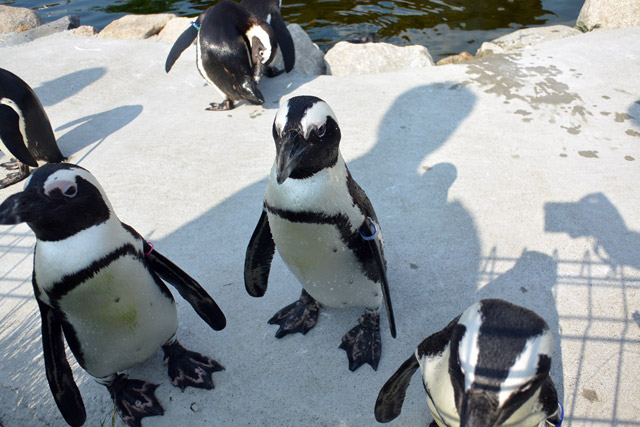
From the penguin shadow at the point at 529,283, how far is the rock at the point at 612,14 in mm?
4644

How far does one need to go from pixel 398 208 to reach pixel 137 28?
5517 millimetres

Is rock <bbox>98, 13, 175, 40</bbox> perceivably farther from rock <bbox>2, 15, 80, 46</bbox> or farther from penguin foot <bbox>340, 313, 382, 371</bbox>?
penguin foot <bbox>340, 313, 382, 371</bbox>

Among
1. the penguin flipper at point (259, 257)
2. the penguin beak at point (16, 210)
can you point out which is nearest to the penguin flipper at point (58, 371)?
the penguin beak at point (16, 210)

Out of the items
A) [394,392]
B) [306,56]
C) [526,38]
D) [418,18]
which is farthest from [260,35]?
[418,18]

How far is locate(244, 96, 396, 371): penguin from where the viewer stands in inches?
65.3

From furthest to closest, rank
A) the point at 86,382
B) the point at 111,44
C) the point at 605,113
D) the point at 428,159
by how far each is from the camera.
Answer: the point at 111,44 < the point at 605,113 < the point at 428,159 < the point at 86,382

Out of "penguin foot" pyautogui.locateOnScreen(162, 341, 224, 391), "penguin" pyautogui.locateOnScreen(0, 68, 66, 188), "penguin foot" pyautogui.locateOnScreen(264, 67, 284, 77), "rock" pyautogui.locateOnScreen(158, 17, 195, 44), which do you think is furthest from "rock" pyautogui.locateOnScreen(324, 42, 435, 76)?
"penguin foot" pyautogui.locateOnScreen(162, 341, 224, 391)

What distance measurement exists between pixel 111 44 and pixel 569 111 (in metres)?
5.20

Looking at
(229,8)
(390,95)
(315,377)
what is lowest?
(315,377)

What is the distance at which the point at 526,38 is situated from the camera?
249 inches

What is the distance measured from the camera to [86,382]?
210cm

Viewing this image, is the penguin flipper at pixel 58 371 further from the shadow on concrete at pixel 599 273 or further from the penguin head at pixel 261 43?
the penguin head at pixel 261 43

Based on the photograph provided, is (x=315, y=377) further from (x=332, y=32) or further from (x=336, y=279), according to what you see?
(x=332, y=32)

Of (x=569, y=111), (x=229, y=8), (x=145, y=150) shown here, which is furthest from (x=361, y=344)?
(x=229, y=8)
